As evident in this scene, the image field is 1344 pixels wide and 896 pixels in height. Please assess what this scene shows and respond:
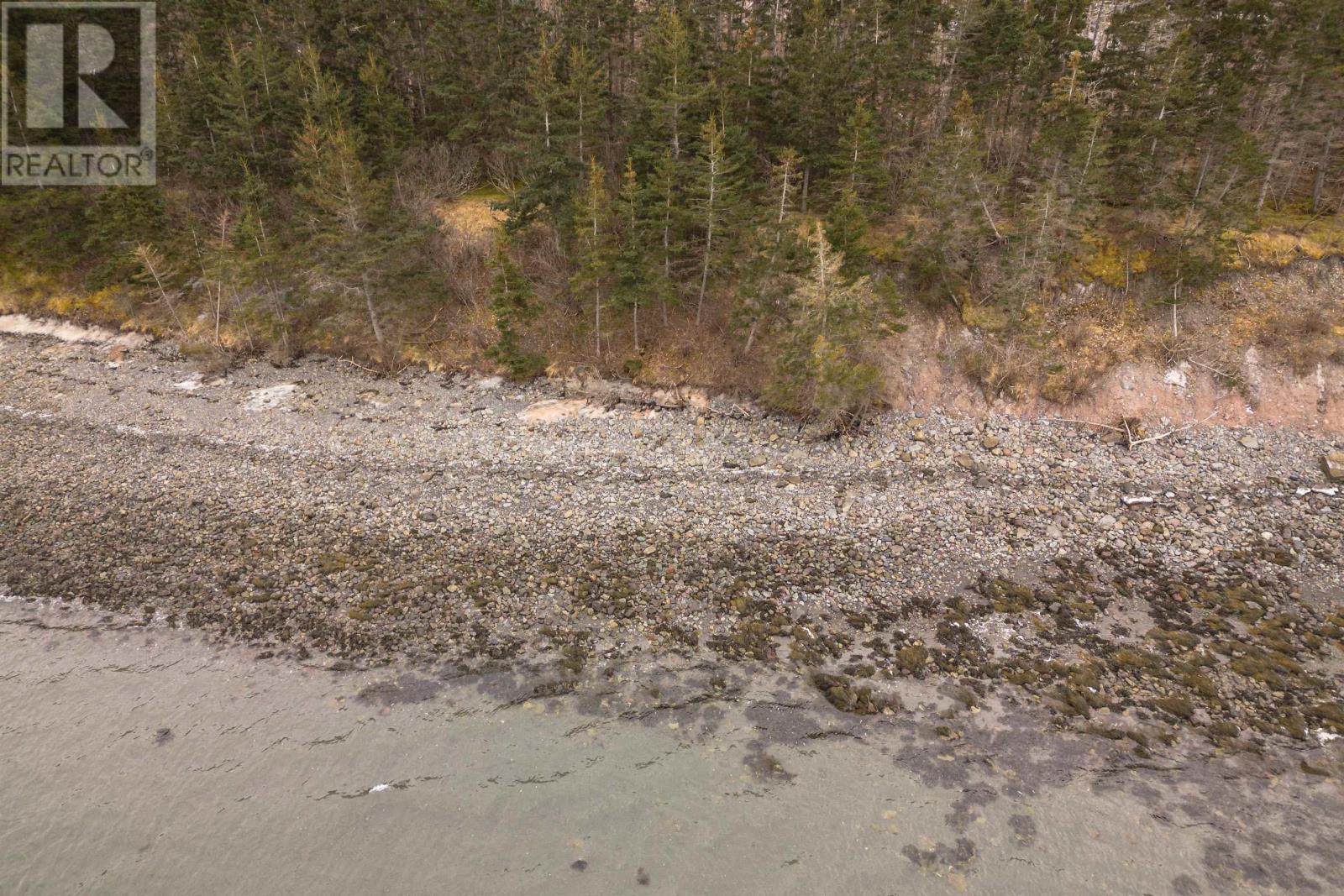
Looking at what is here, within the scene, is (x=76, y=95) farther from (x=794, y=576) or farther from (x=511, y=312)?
(x=794, y=576)

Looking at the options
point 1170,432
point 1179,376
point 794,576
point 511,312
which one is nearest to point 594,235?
point 511,312

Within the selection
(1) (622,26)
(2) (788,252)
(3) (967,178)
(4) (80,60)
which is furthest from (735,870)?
(4) (80,60)

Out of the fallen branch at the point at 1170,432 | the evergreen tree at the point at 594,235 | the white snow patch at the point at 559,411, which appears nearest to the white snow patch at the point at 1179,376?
the fallen branch at the point at 1170,432

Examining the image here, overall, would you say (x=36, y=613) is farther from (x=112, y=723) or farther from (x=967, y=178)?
(x=967, y=178)

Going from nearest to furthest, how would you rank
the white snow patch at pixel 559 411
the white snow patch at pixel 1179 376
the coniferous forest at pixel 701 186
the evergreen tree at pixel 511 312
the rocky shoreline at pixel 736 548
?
the rocky shoreline at pixel 736 548 < the coniferous forest at pixel 701 186 < the white snow patch at pixel 1179 376 < the white snow patch at pixel 559 411 < the evergreen tree at pixel 511 312

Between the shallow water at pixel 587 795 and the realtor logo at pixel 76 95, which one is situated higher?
the realtor logo at pixel 76 95

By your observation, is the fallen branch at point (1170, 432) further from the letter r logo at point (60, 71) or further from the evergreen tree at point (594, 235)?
the letter r logo at point (60, 71)
